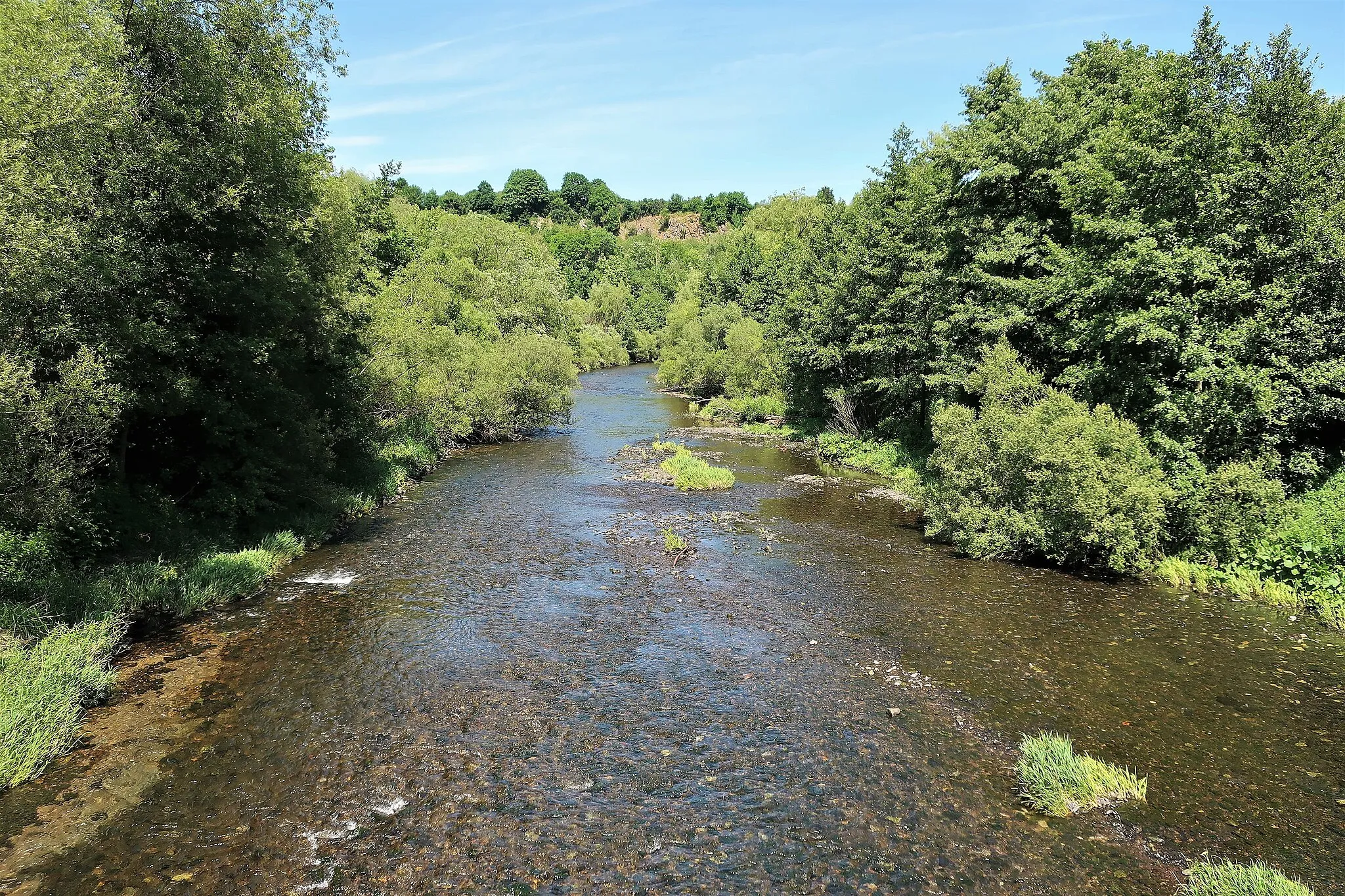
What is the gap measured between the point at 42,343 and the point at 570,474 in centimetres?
2183

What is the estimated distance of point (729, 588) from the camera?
19203mm

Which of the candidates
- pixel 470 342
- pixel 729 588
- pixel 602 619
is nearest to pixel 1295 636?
pixel 729 588

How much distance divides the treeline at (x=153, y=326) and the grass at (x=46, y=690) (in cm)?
4

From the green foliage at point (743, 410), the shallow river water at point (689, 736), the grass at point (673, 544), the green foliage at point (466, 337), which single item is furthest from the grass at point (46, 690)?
the green foliage at point (743, 410)

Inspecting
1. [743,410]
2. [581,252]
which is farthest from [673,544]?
[581,252]

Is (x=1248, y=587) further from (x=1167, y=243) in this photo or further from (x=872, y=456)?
(x=872, y=456)

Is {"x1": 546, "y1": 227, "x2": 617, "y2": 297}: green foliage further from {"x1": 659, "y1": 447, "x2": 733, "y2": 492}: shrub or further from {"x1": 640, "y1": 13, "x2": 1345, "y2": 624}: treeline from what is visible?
{"x1": 640, "y1": 13, "x2": 1345, "y2": 624}: treeline

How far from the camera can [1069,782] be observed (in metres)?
10.5

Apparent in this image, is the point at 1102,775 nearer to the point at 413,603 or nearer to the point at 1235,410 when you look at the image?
the point at 1235,410

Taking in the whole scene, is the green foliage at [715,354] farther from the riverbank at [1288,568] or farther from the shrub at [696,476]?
the riverbank at [1288,568]

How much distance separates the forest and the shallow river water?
1.73 meters

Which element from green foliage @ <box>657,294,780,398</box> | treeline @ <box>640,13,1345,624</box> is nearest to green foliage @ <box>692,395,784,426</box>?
green foliage @ <box>657,294,780,398</box>

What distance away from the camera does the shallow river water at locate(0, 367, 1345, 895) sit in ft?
29.7

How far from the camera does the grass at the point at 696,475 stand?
31234 millimetres
